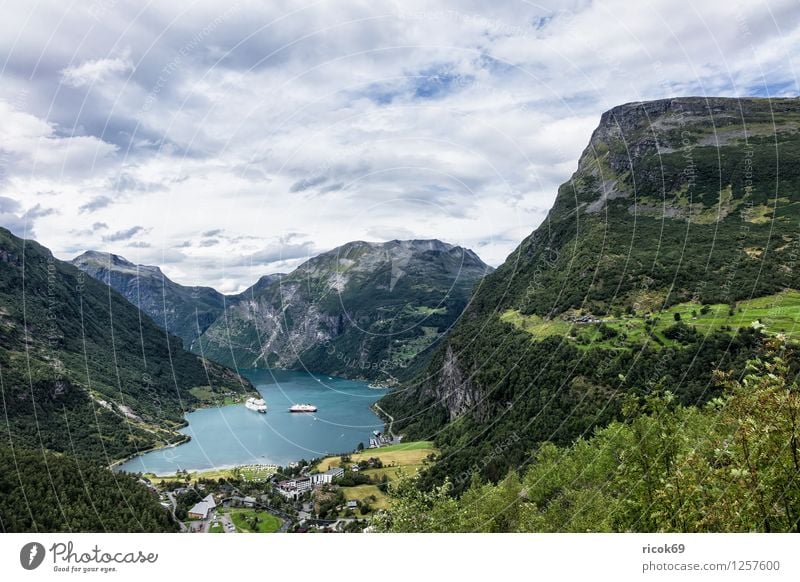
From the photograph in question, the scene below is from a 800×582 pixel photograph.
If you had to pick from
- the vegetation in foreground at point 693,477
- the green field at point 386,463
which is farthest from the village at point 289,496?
the vegetation in foreground at point 693,477

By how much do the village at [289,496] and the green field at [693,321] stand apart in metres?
30.5

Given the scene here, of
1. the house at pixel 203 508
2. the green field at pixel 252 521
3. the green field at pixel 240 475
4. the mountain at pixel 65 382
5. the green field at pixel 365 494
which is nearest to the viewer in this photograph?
the green field at pixel 252 521

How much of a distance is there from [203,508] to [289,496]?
1165cm

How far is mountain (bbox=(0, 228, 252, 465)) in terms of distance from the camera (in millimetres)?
113375

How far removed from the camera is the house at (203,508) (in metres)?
48.7

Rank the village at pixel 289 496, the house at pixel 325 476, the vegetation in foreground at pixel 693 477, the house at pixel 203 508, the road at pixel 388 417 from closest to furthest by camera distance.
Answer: the vegetation in foreground at pixel 693 477 < the village at pixel 289 496 < the house at pixel 203 508 < the house at pixel 325 476 < the road at pixel 388 417

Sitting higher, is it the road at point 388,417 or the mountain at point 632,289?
the mountain at point 632,289

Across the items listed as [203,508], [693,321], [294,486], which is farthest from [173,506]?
[693,321]

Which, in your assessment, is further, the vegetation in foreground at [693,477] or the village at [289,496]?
the village at [289,496]

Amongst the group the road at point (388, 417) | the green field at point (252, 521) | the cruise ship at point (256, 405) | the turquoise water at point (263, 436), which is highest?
the green field at point (252, 521)

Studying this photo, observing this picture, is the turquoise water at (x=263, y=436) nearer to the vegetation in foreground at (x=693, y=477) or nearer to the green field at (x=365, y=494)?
the green field at (x=365, y=494)

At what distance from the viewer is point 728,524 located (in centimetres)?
806
